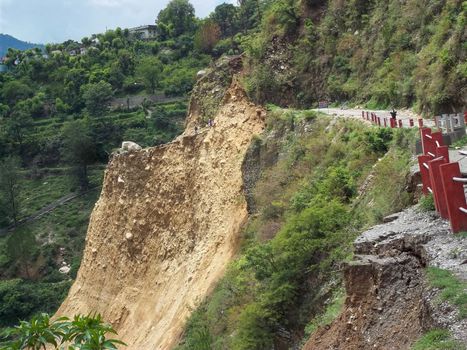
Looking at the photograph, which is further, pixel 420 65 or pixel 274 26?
pixel 274 26

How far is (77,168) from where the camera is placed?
60.5 metres

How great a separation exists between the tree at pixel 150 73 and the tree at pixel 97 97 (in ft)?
16.4

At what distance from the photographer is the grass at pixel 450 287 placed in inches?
254

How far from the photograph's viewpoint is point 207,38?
7681 centimetres

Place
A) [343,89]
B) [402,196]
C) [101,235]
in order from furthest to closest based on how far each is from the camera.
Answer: [101,235]
[343,89]
[402,196]

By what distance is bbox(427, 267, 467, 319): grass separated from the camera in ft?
21.1

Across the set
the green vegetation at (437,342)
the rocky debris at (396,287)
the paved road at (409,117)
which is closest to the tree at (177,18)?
the paved road at (409,117)

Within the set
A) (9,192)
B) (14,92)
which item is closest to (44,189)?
(9,192)

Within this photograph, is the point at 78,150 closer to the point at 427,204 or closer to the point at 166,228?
the point at 166,228

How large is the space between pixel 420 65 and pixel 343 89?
7.26 meters

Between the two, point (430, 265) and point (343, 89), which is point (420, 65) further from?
point (430, 265)

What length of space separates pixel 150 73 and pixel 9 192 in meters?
23.8

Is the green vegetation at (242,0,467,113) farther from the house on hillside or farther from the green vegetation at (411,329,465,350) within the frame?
the house on hillside

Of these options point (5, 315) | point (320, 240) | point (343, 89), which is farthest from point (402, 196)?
point (5, 315)
